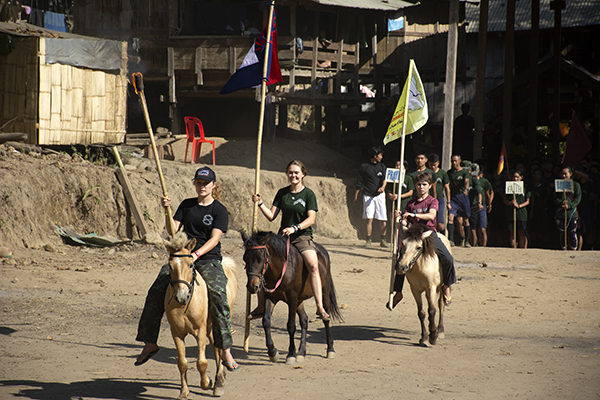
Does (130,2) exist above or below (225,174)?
above

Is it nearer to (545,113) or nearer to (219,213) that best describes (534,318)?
(219,213)

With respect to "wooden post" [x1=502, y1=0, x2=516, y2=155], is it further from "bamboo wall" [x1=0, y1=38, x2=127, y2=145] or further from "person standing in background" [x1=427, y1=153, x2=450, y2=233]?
"bamboo wall" [x1=0, y1=38, x2=127, y2=145]

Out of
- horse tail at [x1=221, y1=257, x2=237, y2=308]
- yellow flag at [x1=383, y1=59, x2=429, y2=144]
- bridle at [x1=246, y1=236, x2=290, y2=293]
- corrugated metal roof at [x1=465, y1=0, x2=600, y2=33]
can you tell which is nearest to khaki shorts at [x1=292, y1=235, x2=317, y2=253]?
bridle at [x1=246, y1=236, x2=290, y2=293]

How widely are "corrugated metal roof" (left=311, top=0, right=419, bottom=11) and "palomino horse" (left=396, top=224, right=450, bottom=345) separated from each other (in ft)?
46.4

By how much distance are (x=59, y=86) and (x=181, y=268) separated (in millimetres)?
11376

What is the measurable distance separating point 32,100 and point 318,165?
31.7 ft

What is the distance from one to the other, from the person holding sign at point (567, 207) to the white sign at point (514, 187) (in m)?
0.83

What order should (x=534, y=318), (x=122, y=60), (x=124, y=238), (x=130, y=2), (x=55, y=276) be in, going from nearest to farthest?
(x=534, y=318) → (x=55, y=276) → (x=124, y=238) → (x=122, y=60) → (x=130, y=2)

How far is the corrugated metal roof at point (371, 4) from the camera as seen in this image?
20372 millimetres

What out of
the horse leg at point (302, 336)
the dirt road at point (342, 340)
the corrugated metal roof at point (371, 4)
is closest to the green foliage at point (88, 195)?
the dirt road at point (342, 340)

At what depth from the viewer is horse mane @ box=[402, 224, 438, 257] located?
7.55 metres

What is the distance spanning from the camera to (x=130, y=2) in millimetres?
20000

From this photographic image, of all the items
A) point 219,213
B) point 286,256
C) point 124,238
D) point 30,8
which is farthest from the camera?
point 30,8

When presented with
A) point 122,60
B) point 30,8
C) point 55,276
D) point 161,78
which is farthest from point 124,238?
point 30,8
